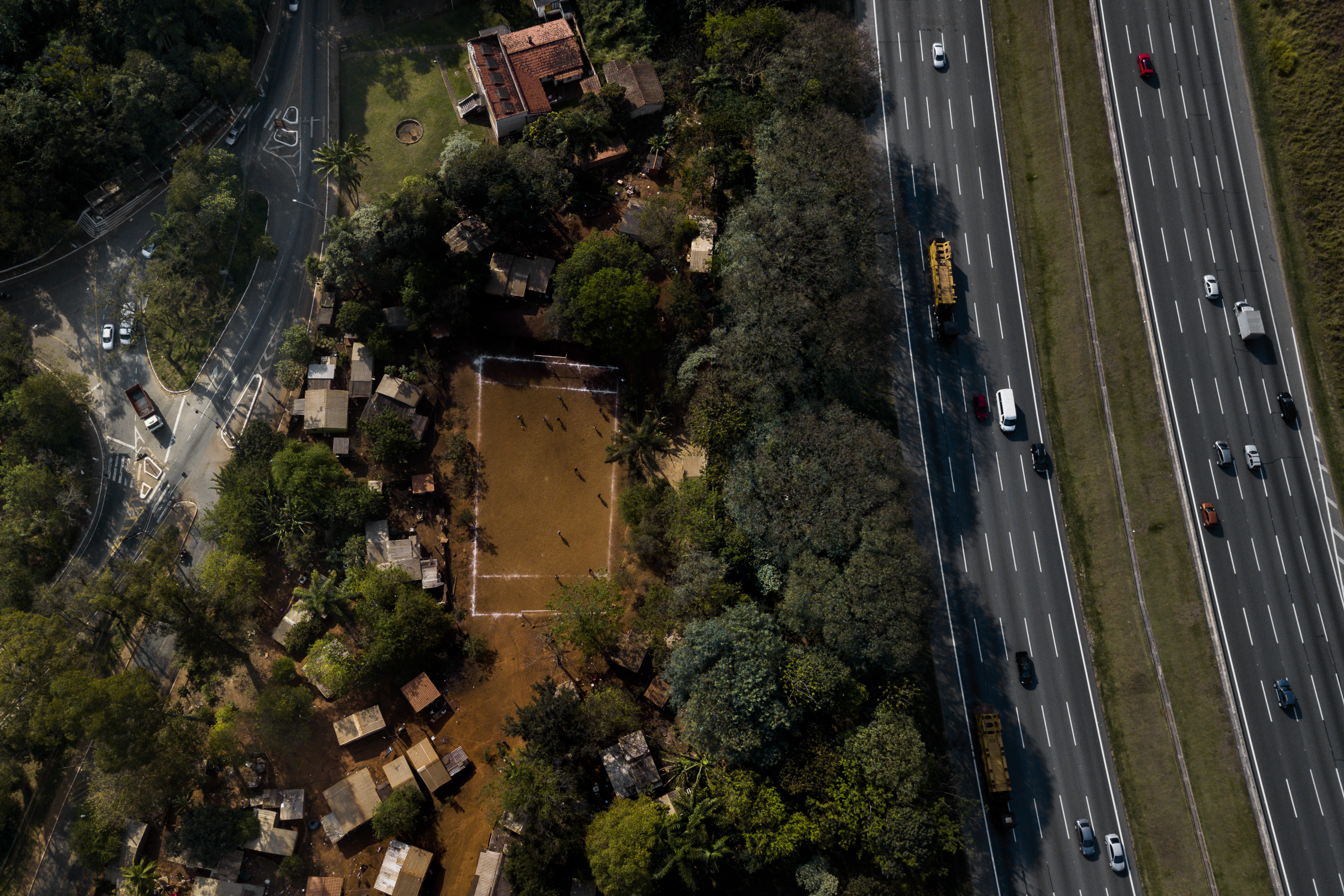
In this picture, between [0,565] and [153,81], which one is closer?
[0,565]

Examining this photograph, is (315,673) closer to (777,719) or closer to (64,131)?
(777,719)

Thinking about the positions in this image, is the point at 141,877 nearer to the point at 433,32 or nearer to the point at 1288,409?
the point at 433,32

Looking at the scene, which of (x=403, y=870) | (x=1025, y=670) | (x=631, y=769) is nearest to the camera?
(x=403, y=870)

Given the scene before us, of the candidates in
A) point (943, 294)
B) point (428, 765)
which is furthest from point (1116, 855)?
point (428, 765)

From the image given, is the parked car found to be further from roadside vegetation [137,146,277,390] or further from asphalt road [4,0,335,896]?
roadside vegetation [137,146,277,390]

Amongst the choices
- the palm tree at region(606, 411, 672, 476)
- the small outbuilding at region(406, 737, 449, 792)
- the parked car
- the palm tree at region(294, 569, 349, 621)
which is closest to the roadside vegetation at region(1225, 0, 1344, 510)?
the parked car

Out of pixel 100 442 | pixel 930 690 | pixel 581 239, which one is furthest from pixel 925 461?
pixel 100 442

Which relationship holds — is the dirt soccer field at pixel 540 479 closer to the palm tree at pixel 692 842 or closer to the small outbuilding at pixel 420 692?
the small outbuilding at pixel 420 692

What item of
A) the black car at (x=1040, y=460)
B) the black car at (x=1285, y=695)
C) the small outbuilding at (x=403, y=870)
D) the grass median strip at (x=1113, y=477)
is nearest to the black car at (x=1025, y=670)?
the grass median strip at (x=1113, y=477)
